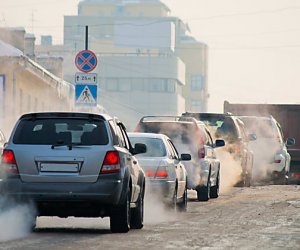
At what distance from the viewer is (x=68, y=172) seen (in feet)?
53.5

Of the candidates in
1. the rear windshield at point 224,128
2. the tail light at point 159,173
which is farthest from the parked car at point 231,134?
the tail light at point 159,173

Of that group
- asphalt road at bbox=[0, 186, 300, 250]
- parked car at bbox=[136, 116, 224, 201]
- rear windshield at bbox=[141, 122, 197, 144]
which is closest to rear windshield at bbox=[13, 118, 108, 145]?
asphalt road at bbox=[0, 186, 300, 250]

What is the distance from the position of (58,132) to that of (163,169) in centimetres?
464

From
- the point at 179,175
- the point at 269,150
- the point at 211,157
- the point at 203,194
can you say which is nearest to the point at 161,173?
the point at 179,175

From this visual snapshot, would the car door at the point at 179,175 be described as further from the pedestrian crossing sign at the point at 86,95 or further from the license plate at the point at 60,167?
the pedestrian crossing sign at the point at 86,95

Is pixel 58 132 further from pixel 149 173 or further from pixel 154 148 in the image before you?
pixel 154 148

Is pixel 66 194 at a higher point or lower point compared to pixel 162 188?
higher

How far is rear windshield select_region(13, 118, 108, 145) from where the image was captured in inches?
650

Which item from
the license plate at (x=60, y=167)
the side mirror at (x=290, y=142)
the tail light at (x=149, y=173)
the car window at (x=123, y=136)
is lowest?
the side mirror at (x=290, y=142)

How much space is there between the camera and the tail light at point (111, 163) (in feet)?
53.7

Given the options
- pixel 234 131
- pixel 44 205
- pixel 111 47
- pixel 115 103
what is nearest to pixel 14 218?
pixel 44 205

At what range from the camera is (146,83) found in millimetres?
169000

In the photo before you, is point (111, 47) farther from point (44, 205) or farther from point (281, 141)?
point (44, 205)

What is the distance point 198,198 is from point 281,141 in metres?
11.0
